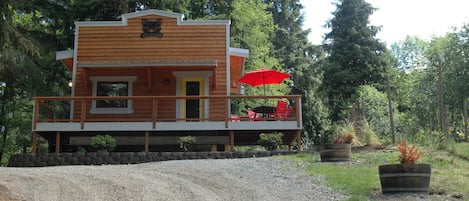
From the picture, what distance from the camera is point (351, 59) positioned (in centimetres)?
3181

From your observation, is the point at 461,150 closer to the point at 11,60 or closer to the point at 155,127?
the point at 155,127

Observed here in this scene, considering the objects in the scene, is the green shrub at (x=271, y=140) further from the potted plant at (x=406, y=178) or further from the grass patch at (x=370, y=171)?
the potted plant at (x=406, y=178)

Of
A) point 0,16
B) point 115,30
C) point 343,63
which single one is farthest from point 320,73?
point 0,16

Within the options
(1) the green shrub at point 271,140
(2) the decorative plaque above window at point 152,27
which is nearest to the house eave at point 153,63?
(2) the decorative plaque above window at point 152,27

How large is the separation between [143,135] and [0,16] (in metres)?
5.08

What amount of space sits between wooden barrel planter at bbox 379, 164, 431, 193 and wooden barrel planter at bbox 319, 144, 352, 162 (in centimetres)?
387

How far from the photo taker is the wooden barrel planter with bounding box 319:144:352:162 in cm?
1162

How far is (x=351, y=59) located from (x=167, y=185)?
24815 mm

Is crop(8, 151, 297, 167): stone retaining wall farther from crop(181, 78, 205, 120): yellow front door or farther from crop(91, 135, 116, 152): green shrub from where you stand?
crop(181, 78, 205, 120): yellow front door

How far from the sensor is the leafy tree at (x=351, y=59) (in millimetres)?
31078

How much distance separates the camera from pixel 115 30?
1731 centimetres

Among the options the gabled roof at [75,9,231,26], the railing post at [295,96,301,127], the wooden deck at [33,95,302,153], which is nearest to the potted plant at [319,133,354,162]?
the wooden deck at [33,95,302,153]

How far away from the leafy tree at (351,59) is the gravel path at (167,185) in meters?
21.0

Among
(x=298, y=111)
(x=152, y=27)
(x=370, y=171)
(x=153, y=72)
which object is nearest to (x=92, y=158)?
(x=153, y=72)
